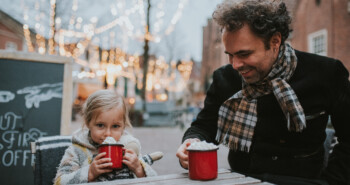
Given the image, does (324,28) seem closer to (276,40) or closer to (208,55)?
(276,40)

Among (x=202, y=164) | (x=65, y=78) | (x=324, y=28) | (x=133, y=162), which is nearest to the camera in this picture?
(x=202, y=164)

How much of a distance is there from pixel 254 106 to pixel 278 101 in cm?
15

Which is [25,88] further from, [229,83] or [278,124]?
[278,124]

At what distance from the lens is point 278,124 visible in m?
1.80

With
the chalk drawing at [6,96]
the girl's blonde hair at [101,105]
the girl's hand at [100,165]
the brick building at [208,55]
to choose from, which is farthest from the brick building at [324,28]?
the brick building at [208,55]

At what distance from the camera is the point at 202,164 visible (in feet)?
4.58

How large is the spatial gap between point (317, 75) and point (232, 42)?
0.59 metres

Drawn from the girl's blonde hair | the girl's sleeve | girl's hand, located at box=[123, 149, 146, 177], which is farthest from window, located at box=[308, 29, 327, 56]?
the girl's sleeve

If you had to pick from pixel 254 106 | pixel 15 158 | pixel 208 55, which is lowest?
pixel 15 158

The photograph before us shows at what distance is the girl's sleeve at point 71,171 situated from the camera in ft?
5.22

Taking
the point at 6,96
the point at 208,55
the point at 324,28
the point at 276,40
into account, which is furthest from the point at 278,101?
the point at 208,55

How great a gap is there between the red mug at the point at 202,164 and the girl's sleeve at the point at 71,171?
0.58 metres

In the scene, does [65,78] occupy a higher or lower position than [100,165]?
higher

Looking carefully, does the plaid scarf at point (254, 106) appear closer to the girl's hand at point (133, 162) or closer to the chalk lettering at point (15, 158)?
the girl's hand at point (133, 162)
